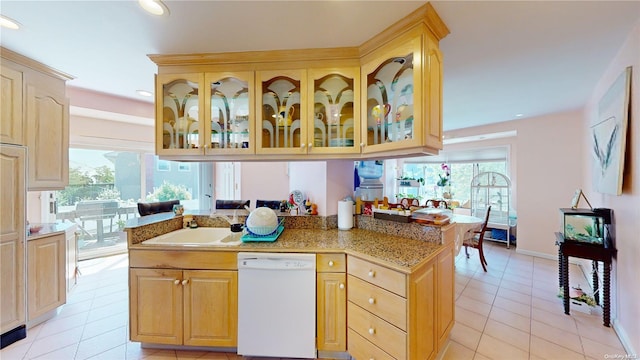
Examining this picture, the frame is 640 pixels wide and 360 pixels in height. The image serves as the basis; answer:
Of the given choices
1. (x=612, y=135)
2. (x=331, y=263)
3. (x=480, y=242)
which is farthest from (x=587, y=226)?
(x=331, y=263)

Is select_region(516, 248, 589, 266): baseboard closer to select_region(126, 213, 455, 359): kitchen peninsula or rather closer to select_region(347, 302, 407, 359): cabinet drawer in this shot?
select_region(126, 213, 455, 359): kitchen peninsula

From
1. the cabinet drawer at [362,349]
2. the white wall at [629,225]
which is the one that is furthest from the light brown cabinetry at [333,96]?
the white wall at [629,225]

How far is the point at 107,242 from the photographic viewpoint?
160 inches

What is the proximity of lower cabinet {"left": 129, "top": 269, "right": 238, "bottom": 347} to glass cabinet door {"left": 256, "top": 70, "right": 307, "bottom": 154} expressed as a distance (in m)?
1.08

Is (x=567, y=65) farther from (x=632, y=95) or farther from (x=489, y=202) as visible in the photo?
(x=489, y=202)

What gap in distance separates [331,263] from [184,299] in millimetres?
1134

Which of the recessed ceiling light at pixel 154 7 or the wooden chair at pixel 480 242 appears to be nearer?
the recessed ceiling light at pixel 154 7

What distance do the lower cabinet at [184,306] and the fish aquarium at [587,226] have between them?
317cm

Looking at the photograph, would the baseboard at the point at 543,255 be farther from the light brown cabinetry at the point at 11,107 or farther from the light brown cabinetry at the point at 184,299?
the light brown cabinetry at the point at 11,107

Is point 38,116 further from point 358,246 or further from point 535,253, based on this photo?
point 535,253

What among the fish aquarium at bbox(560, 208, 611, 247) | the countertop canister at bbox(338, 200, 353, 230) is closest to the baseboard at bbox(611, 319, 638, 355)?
the fish aquarium at bbox(560, 208, 611, 247)

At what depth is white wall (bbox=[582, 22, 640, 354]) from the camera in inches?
67.8

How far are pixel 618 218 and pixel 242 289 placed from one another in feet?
10.6

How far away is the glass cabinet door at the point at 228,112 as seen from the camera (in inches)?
79.6
